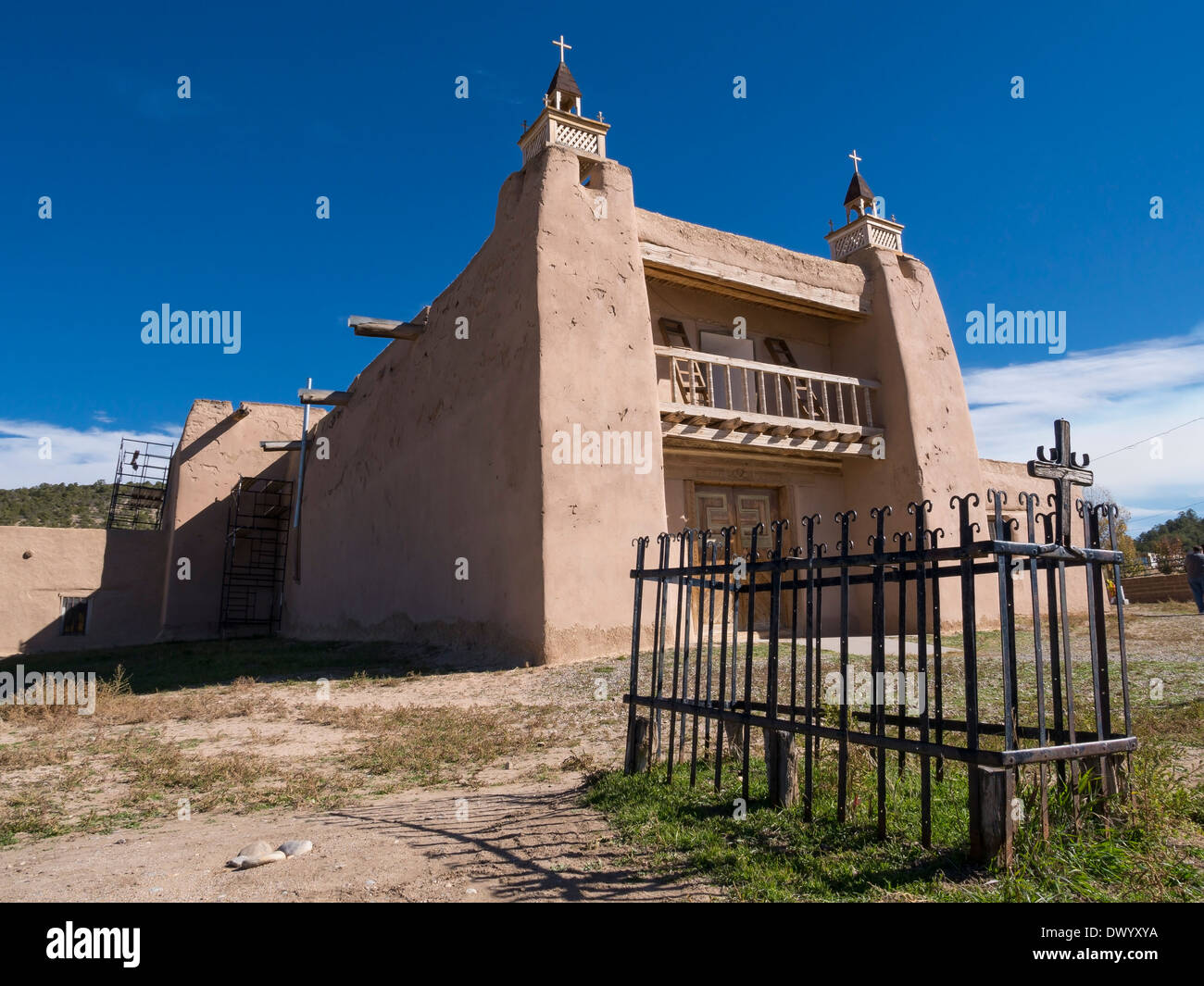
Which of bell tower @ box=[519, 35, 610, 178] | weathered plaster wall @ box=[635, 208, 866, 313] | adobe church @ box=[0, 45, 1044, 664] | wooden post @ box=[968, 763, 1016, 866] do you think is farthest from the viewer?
weathered plaster wall @ box=[635, 208, 866, 313]

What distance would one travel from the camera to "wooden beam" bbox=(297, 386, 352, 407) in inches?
677

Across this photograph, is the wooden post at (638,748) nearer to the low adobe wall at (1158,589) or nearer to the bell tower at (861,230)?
the bell tower at (861,230)

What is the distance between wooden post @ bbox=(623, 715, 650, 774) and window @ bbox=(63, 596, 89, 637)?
67.6 ft

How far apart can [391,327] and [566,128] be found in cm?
504

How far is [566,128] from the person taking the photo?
38.7 feet

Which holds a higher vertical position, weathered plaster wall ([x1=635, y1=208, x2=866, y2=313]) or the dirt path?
weathered plaster wall ([x1=635, y1=208, x2=866, y2=313])

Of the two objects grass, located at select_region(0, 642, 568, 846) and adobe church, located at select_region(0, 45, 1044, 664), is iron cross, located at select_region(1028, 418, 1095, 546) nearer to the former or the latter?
grass, located at select_region(0, 642, 568, 846)

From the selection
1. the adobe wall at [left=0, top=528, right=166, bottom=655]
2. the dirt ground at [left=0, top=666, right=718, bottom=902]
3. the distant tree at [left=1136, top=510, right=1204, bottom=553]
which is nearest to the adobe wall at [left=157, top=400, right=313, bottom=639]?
the adobe wall at [left=0, top=528, right=166, bottom=655]

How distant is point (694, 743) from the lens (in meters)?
4.28

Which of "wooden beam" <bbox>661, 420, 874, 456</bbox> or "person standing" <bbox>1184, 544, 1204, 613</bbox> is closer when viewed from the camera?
"wooden beam" <bbox>661, 420, 874, 456</bbox>

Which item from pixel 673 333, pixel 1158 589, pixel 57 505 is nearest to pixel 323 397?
pixel 673 333

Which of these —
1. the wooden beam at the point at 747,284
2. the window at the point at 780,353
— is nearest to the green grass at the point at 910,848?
the wooden beam at the point at 747,284
